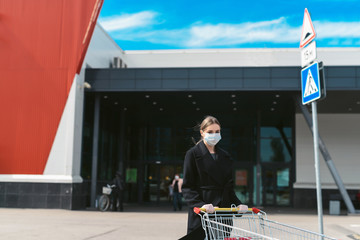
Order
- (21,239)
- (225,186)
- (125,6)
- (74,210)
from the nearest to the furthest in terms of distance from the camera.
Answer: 1. (225,186)
2. (21,239)
3. (74,210)
4. (125,6)

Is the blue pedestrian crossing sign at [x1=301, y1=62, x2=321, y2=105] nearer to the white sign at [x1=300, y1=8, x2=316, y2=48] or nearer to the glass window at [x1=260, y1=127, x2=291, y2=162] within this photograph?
the white sign at [x1=300, y1=8, x2=316, y2=48]

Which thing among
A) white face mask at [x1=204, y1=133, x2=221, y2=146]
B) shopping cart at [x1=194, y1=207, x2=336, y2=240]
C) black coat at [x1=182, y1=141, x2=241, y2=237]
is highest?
white face mask at [x1=204, y1=133, x2=221, y2=146]

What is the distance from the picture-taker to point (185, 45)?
103ft

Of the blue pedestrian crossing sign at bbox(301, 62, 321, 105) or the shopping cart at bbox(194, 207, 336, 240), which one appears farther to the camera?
the blue pedestrian crossing sign at bbox(301, 62, 321, 105)

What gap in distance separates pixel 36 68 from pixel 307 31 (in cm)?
1478

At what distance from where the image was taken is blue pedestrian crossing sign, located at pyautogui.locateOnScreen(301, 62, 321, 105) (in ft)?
19.7

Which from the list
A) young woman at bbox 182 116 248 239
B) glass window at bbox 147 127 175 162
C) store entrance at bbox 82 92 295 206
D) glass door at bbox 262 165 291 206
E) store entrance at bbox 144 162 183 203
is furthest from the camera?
glass window at bbox 147 127 175 162

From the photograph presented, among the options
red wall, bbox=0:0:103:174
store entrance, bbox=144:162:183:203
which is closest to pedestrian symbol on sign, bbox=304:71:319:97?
red wall, bbox=0:0:103:174

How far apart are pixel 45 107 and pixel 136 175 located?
942cm

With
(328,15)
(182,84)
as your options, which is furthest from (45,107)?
(328,15)

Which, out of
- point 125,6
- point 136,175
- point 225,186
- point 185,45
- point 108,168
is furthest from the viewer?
point 185,45

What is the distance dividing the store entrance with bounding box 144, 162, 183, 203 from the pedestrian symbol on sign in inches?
759

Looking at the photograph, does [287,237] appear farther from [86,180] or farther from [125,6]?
[125,6]

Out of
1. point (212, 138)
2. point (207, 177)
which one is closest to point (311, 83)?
point (212, 138)
